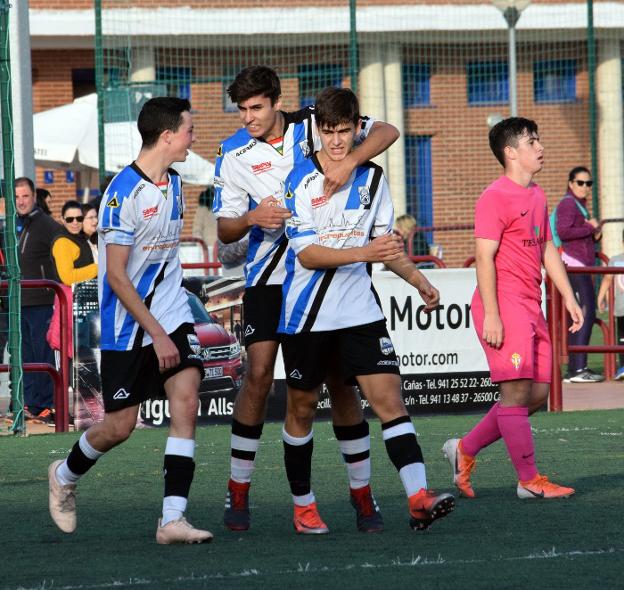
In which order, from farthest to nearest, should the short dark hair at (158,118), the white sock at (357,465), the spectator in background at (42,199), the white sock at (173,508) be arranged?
the spectator in background at (42,199), the white sock at (357,465), the short dark hair at (158,118), the white sock at (173,508)

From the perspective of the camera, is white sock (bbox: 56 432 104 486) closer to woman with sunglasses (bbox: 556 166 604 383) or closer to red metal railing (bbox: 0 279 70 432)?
red metal railing (bbox: 0 279 70 432)

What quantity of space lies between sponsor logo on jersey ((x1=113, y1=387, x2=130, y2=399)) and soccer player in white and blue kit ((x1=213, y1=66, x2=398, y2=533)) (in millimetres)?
679

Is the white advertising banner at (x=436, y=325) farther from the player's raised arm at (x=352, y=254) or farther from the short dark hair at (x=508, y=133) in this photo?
the player's raised arm at (x=352, y=254)

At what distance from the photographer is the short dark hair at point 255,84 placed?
662cm

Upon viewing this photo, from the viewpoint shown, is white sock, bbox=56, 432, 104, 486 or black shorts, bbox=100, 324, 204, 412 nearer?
black shorts, bbox=100, 324, 204, 412

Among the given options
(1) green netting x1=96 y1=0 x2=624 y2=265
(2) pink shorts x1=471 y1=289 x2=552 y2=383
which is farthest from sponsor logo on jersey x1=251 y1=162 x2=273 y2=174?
(1) green netting x1=96 y1=0 x2=624 y2=265

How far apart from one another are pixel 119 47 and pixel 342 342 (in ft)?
58.5

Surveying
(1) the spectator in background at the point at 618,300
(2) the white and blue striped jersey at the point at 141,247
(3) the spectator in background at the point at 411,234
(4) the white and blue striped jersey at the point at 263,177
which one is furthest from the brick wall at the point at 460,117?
(2) the white and blue striped jersey at the point at 141,247

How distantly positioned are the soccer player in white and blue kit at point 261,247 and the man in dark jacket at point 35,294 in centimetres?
635

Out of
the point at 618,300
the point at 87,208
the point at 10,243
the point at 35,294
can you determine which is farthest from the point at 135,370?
the point at 618,300

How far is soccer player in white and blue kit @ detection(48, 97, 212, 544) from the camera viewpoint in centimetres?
621

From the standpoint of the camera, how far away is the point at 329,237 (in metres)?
6.30

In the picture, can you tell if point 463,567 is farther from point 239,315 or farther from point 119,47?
point 119,47

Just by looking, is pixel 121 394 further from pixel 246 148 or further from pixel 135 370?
pixel 246 148
